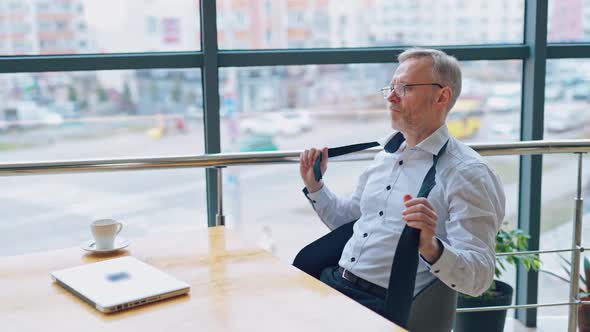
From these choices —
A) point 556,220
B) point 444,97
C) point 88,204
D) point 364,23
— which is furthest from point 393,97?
point 556,220

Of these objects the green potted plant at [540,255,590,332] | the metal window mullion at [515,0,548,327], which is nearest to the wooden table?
the green potted plant at [540,255,590,332]

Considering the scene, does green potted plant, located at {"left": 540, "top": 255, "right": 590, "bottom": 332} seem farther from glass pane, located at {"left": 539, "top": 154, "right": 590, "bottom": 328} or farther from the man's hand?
the man's hand

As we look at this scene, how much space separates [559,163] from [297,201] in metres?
1.45

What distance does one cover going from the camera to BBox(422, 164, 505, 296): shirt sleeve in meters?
1.78

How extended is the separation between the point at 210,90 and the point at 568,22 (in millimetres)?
1919

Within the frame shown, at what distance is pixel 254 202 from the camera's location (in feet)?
13.0

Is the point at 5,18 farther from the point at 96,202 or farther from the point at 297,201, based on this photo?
the point at 297,201

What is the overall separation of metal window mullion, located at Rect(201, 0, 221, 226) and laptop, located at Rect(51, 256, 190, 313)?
161 cm

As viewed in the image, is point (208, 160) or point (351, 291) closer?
point (351, 291)

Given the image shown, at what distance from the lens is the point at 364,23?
3.67 metres

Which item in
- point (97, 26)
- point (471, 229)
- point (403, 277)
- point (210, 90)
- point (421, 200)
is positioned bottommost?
point (403, 277)

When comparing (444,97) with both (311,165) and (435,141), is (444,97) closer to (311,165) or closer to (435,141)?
(435,141)

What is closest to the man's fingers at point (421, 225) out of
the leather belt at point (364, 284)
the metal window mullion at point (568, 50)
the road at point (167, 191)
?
the leather belt at point (364, 284)

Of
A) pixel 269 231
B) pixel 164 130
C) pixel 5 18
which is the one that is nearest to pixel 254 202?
pixel 269 231
